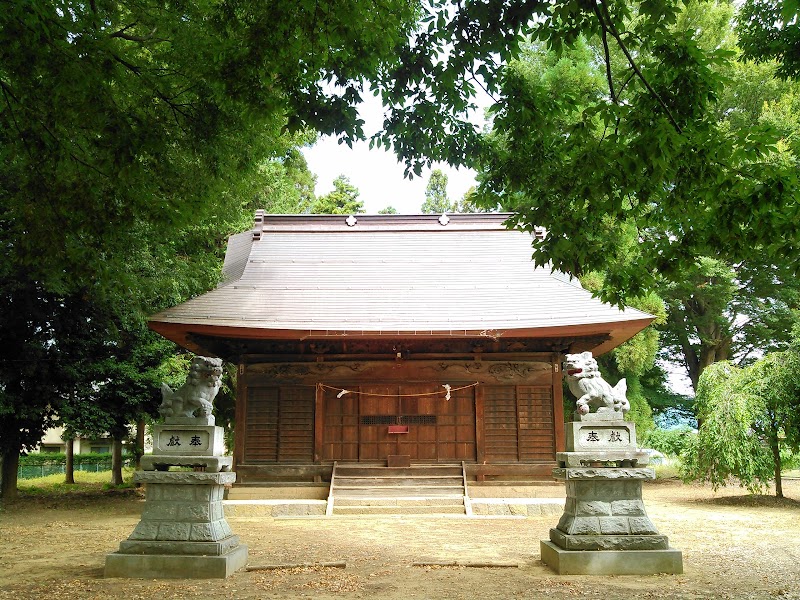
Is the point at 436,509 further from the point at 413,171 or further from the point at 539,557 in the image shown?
the point at 413,171

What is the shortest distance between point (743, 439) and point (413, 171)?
29.9ft

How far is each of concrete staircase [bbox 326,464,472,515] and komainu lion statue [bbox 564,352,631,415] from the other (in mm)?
5186

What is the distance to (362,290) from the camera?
15086mm

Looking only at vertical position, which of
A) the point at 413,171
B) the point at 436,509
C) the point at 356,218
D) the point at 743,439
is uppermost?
the point at 356,218

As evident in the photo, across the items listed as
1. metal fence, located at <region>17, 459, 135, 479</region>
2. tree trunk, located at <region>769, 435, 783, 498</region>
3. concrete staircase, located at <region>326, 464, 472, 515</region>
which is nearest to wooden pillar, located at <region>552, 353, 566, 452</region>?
concrete staircase, located at <region>326, 464, 472, 515</region>

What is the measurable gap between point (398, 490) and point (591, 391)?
6.46 meters

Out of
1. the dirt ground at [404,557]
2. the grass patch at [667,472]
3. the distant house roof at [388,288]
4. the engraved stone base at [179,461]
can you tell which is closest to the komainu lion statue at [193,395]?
the engraved stone base at [179,461]

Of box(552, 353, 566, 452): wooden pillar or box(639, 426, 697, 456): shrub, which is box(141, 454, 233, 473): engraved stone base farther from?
box(639, 426, 697, 456): shrub

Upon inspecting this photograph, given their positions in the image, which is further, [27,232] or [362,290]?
[362,290]

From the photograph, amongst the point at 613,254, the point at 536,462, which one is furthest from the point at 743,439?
the point at 613,254

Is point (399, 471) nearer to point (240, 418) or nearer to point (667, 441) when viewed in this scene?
point (240, 418)

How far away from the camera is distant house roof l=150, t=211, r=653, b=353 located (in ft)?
42.1

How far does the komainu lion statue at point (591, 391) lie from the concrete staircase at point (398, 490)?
17.0 feet

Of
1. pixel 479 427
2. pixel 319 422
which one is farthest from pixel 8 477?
pixel 479 427
